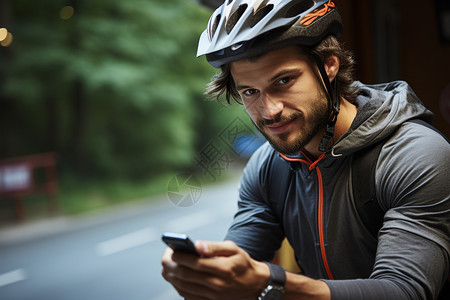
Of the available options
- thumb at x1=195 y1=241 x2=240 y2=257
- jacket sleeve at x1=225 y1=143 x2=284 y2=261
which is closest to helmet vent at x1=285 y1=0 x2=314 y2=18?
jacket sleeve at x1=225 y1=143 x2=284 y2=261

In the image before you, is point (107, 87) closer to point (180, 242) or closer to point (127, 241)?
point (127, 241)

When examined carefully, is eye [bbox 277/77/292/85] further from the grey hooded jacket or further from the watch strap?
the watch strap

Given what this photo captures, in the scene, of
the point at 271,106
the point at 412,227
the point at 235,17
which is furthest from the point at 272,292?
the point at 235,17

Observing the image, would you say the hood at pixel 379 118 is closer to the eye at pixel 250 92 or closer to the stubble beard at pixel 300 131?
the stubble beard at pixel 300 131

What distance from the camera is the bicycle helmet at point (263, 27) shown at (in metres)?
0.96

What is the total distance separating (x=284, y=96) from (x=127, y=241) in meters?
1.81

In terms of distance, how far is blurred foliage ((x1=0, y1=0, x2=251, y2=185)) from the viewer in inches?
89.5

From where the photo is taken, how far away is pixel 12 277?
203cm

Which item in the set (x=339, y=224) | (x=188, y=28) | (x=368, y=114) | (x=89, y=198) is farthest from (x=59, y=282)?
(x=368, y=114)

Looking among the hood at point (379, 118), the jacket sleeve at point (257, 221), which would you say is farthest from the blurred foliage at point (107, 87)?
the hood at point (379, 118)

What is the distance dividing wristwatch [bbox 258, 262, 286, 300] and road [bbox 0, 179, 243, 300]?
941 millimetres

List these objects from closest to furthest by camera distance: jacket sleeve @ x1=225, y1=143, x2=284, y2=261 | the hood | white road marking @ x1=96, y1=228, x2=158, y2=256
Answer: the hood, jacket sleeve @ x1=225, y1=143, x2=284, y2=261, white road marking @ x1=96, y1=228, x2=158, y2=256

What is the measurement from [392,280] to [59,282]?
1.87m

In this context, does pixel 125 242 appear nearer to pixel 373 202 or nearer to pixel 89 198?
pixel 89 198
